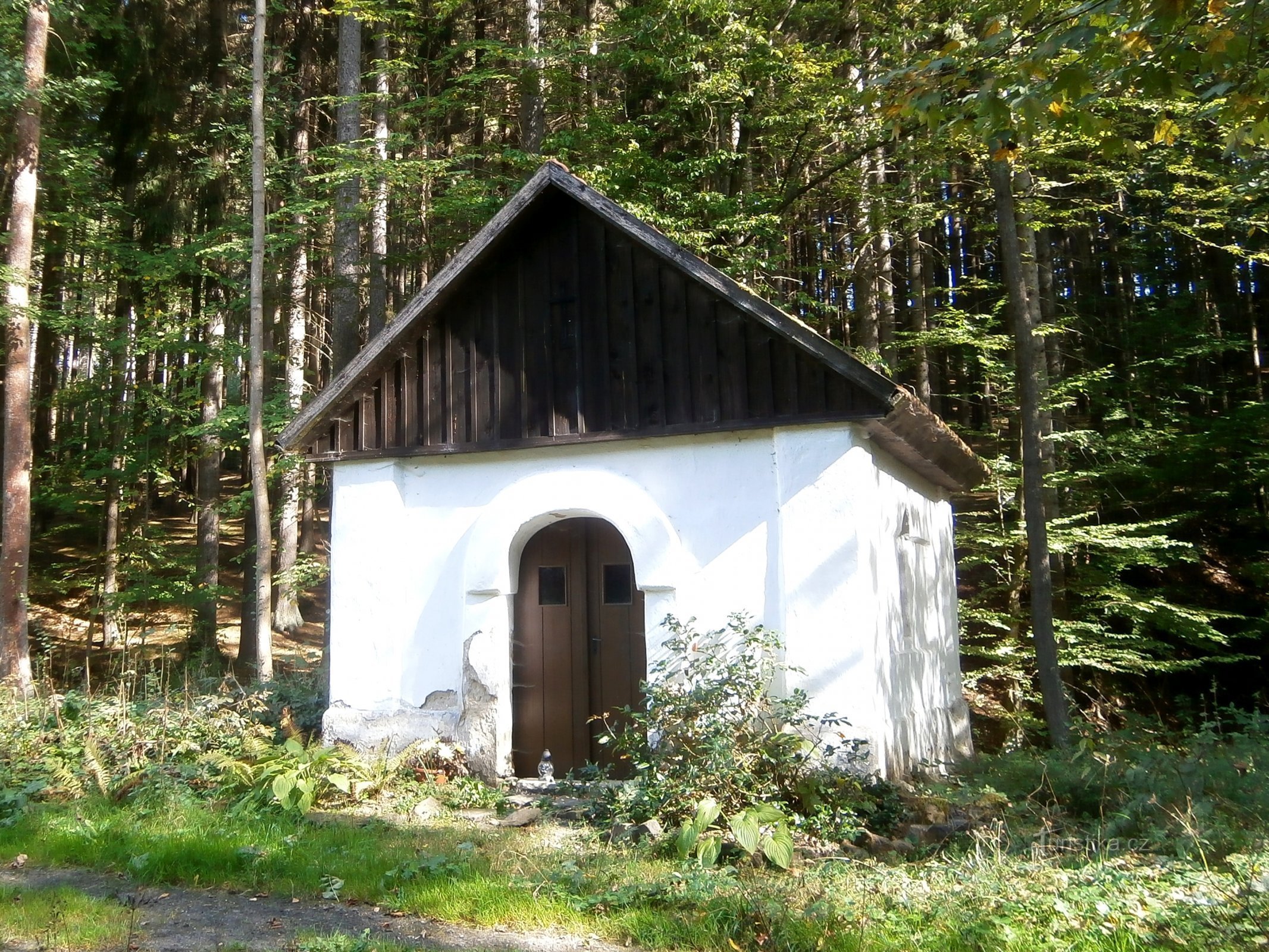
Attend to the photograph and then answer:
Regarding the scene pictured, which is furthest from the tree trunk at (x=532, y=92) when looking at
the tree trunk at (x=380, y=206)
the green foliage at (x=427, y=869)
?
the green foliage at (x=427, y=869)

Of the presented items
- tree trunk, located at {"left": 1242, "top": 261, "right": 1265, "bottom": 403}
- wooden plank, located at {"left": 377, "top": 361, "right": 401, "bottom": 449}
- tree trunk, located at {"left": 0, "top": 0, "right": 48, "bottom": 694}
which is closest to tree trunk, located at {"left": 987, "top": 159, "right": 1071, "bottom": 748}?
wooden plank, located at {"left": 377, "top": 361, "right": 401, "bottom": 449}

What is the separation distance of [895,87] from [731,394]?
301 centimetres

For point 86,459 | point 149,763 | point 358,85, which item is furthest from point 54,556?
point 149,763

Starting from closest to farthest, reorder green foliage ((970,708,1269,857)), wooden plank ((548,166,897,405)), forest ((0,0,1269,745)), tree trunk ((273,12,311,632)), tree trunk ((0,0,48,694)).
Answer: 1. green foliage ((970,708,1269,857))
2. wooden plank ((548,166,897,405))
3. tree trunk ((0,0,48,694))
4. forest ((0,0,1269,745))
5. tree trunk ((273,12,311,632))

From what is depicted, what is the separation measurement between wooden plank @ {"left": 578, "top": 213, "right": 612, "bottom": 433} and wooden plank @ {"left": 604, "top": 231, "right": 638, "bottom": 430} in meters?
0.05

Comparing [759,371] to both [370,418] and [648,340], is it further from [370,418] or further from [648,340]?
[370,418]

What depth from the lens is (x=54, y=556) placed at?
2122 cm

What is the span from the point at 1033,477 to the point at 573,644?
6.29 meters

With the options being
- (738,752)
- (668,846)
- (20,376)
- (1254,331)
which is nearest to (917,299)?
(1254,331)

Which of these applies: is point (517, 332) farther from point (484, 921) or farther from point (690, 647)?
point (484, 921)

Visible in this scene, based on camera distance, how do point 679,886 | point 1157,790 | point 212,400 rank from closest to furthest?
point 679,886, point 1157,790, point 212,400

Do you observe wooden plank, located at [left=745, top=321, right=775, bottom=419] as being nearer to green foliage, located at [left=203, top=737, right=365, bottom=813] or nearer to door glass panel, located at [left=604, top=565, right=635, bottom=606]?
door glass panel, located at [left=604, top=565, right=635, bottom=606]

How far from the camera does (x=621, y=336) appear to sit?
29.6 ft

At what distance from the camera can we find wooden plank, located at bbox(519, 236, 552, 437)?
920cm
